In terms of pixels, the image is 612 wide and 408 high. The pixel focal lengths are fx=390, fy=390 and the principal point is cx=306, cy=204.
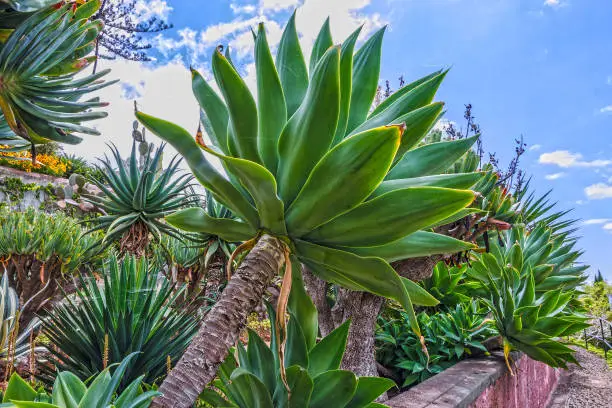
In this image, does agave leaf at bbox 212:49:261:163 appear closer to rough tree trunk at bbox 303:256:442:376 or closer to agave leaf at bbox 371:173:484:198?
agave leaf at bbox 371:173:484:198

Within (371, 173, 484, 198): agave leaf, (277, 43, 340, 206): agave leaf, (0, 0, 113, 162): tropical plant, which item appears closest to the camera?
(277, 43, 340, 206): agave leaf

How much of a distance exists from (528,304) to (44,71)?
4.45 meters

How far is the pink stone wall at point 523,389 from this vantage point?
140 inches

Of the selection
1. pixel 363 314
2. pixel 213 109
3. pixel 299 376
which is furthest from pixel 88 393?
pixel 363 314

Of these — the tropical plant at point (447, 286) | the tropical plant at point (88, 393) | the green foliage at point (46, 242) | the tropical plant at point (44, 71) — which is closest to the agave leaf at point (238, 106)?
the tropical plant at point (88, 393)

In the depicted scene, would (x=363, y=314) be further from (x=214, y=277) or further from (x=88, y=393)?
(x=214, y=277)

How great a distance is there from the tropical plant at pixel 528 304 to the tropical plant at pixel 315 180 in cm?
328

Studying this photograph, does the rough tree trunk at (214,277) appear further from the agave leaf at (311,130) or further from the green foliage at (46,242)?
the agave leaf at (311,130)

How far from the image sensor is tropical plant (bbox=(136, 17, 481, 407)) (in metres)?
0.81

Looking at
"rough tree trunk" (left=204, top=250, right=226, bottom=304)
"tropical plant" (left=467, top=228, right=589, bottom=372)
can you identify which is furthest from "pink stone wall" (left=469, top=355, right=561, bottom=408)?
"rough tree trunk" (left=204, top=250, right=226, bottom=304)

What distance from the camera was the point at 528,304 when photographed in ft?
12.9

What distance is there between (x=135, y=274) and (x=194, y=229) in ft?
5.45

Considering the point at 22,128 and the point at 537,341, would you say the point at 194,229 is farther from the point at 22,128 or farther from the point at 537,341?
the point at 537,341

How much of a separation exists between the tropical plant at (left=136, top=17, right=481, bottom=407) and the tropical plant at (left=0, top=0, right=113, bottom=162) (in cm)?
146
